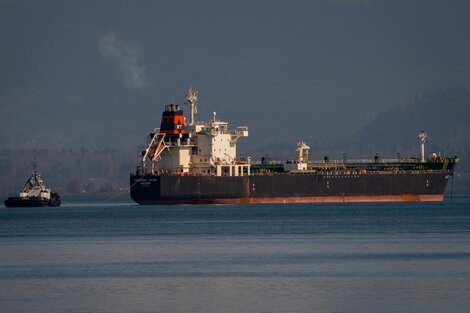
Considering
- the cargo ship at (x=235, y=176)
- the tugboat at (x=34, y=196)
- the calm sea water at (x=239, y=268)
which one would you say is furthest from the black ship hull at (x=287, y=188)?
the calm sea water at (x=239, y=268)

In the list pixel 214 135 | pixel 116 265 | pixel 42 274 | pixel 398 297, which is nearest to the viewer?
pixel 398 297

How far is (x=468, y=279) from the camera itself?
141ft

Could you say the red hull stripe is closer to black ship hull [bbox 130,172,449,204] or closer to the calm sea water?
black ship hull [bbox 130,172,449,204]

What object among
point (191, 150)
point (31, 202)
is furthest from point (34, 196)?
point (191, 150)

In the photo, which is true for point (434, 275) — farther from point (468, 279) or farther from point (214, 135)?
point (214, 135)

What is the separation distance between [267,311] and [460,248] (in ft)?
77.6

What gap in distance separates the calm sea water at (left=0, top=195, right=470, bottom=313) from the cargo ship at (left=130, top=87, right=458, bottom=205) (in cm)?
3590

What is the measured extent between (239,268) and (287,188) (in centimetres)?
7540

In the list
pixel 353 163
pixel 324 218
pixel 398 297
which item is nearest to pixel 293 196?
pixel 353 163

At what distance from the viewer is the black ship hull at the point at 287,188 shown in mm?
119375

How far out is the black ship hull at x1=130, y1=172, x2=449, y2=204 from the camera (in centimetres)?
11938

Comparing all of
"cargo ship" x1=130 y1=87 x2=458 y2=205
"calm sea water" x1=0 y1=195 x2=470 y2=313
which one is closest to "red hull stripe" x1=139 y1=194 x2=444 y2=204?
"cargo ship" x1=130 y1=87 x2=458 y2=205

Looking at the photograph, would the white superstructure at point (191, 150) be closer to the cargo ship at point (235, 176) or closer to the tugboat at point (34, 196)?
the cargo ship at point (235, 176)

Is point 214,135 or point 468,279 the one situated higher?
point 214,135
